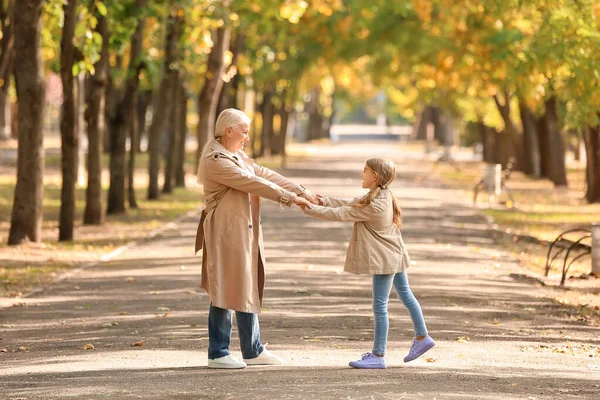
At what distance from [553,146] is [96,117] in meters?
20.9

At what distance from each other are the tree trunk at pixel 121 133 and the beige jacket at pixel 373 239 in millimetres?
16913

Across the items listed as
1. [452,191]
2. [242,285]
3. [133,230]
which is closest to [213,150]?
[242,285]

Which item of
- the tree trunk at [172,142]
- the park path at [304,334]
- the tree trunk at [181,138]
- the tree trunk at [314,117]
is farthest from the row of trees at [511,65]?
the tree trunk at [314,117]

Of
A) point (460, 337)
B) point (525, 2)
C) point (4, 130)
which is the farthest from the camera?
point (4, 130)

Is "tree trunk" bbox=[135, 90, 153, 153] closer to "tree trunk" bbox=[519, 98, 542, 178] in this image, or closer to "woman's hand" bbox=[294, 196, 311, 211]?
"tree trunk" bbox=[519, 98, 542, 178]

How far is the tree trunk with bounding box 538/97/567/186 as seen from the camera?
39938mm

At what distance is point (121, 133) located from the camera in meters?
26.3

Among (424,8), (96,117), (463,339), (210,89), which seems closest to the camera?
(463,339)

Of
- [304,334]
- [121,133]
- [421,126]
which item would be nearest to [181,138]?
[121,133]

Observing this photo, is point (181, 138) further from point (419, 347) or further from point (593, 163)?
point (419, 347)

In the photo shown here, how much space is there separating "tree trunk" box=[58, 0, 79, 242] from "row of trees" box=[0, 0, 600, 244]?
0.07ft

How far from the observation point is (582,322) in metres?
12.7

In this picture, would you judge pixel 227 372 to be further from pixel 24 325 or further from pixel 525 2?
pixel 525 2

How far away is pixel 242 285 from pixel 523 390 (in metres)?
2.05
